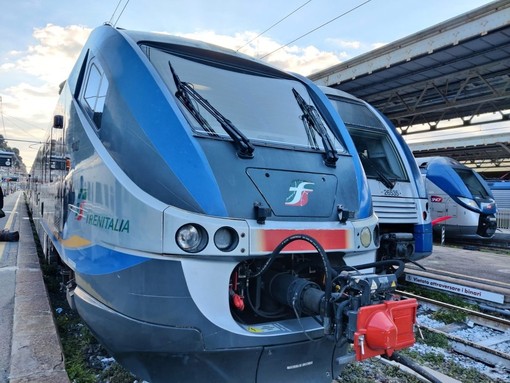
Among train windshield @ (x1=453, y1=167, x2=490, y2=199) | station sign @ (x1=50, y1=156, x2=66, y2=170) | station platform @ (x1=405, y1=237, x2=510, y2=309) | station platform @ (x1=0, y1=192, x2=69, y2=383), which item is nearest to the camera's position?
station platform @ (x1=0, y1=192, x2=69, y2=383)

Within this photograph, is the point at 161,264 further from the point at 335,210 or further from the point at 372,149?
the point at 372,149

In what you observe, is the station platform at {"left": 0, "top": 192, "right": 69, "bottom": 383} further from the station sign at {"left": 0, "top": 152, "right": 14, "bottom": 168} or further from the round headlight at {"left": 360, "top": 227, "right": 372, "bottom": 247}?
the station sign at {"left": 0, "top": 152, "right": 14, "bottom": 168}

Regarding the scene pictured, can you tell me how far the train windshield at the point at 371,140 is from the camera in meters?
6.68

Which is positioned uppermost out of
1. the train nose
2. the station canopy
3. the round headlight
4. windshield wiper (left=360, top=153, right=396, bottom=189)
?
the station canopy

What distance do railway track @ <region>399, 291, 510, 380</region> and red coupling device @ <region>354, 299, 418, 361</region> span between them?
234 cm

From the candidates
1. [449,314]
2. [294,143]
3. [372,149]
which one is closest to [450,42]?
[372,149]

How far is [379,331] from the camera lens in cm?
232

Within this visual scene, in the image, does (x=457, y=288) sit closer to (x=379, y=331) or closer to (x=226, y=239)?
(x=379, y=331)

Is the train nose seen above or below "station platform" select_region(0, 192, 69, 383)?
above

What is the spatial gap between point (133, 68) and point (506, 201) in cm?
2405

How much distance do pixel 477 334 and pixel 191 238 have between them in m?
4.26

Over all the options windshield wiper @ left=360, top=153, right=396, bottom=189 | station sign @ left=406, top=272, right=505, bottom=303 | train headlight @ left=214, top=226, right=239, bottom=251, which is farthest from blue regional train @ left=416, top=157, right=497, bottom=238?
train headlight @ left=214, top=226, right=239, bottom=251

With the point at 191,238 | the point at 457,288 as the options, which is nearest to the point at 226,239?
the point at 191,238

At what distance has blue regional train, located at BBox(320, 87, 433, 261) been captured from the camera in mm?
6227
